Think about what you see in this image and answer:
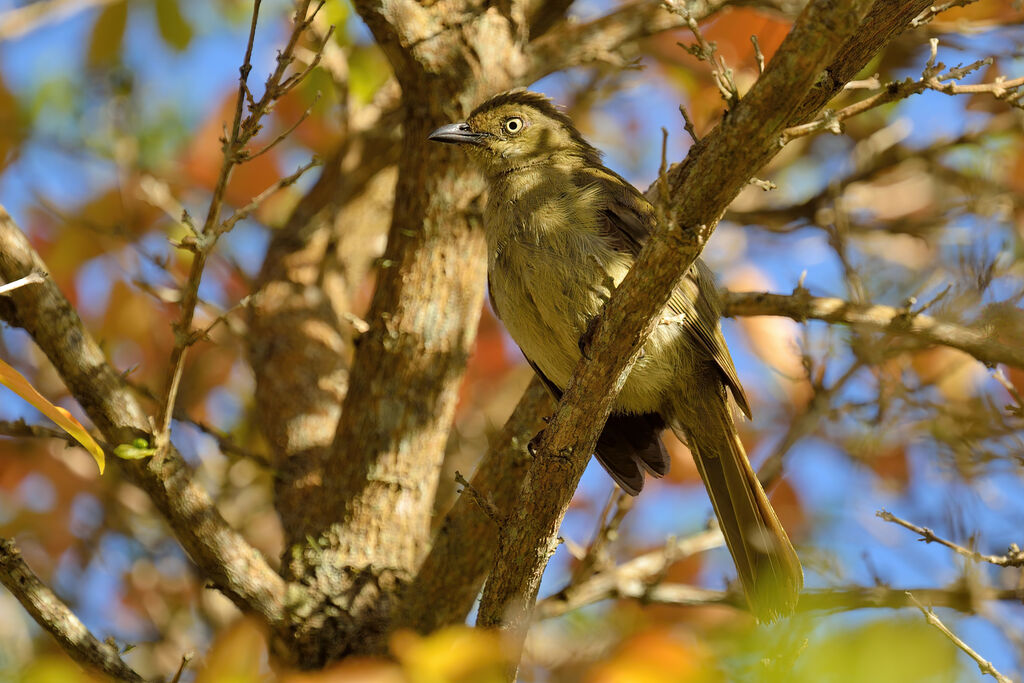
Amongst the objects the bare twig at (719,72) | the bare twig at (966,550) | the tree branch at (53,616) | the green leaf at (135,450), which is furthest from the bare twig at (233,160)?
the bare twig at (966,550)

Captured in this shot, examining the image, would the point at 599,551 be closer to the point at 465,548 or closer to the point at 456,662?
the point at 465,548

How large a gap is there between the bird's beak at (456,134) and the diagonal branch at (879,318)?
3.67 ft

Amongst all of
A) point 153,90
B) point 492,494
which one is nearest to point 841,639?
point 492,494

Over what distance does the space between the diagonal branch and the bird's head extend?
36.2 inches

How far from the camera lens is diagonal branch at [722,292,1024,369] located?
3.31 m

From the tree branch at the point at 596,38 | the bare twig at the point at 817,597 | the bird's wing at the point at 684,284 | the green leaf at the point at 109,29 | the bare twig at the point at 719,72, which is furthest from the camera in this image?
the green leaf at the point at 109,29

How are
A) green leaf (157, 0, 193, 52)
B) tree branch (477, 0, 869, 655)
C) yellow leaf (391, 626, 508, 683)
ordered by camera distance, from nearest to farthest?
yellow leaf (391, 626, 508, 683), tree branch (477, 0, 869, 655), green leaf (157, 0, 193, 52)

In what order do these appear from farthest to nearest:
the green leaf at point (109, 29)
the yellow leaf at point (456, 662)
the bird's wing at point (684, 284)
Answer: the green leaf at point (109, 29), the bird's wing at point (684, 284), the yellow leaf at point (456, 662)

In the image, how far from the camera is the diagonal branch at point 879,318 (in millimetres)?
3309

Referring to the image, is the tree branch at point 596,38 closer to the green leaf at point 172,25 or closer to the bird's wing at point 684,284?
the bird's wing at point 684,284

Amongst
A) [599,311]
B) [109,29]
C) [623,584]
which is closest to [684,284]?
[599,311]

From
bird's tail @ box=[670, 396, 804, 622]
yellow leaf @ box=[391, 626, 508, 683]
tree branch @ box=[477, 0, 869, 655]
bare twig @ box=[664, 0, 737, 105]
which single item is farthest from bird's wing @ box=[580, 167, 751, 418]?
yellow leaf @ box=[391, 626, 508, 683]

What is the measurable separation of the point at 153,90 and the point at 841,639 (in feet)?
16.7

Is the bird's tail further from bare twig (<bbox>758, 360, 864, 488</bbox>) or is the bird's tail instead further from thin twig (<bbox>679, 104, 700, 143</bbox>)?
thin twig (<bbox>679, 104, 700, 143</bbox>)
